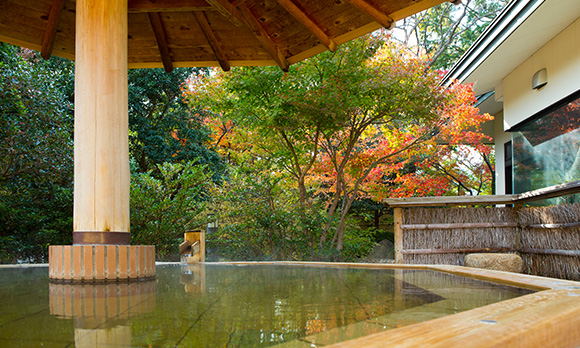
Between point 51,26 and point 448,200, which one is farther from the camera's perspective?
point 448,200

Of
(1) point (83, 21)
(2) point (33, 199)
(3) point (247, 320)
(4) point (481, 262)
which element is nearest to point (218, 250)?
(2) point (33, 199)

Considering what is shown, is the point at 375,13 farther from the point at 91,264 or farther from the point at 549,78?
the point at 549,78

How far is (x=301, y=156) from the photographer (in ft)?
34.7

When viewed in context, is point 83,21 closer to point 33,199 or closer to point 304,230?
point 304,230

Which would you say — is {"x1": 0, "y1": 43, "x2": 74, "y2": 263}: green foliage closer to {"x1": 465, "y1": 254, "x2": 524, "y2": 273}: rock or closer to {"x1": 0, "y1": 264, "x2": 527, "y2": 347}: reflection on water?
{"x1": 0, "y1": 264, "x2": 527, "y2": 347}: reflection on water

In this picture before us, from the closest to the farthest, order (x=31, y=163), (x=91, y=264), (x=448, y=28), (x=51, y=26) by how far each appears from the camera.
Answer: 1. (x=91, y=264)
2. (x=51, y=26)
3. (x=31, y=163)
4. (x=448, y=28)

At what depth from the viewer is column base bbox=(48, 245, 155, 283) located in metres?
2.96

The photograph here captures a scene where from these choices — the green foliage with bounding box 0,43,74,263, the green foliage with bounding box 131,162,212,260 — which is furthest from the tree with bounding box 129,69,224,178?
the green foliage with bounding box 0,43,74,263

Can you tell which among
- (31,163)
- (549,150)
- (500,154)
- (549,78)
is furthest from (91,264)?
(500,154)

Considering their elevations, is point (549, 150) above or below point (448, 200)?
above

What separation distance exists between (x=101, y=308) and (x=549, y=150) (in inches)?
337

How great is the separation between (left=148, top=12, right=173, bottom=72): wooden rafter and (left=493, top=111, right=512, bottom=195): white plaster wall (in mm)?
9616

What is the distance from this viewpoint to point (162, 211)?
9.59 metres

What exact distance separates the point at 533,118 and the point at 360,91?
3.51 meters
